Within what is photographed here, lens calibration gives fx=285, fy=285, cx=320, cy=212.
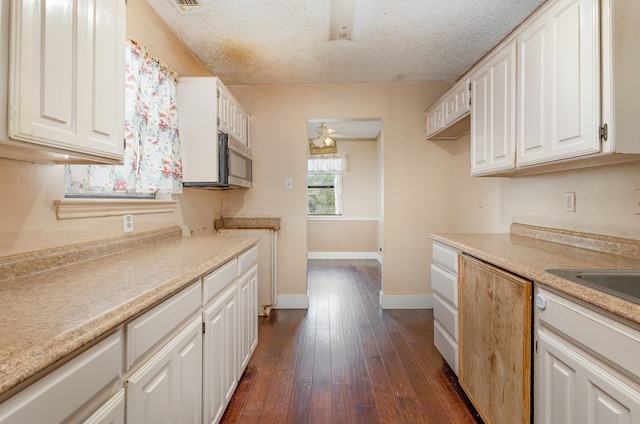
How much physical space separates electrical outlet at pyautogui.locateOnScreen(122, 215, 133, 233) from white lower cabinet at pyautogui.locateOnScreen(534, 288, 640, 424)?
201 cm

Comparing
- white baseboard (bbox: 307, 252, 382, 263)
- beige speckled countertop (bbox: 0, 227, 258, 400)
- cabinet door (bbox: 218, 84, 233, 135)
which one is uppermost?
cabinet door (bbox: 218, 84, 233, 135)

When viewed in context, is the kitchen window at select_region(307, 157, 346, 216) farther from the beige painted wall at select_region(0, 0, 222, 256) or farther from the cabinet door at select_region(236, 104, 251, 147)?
the beige painted wall at select_region(0, 0, 222, 256)

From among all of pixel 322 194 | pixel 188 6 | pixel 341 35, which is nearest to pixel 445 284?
pixel 341 35

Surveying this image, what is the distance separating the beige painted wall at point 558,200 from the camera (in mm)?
1396

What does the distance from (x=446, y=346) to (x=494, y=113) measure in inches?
62.6

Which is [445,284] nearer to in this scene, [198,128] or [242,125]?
[198,128]

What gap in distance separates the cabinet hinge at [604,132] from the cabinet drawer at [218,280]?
5.86 ft

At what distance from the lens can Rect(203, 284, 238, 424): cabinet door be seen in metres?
1.29

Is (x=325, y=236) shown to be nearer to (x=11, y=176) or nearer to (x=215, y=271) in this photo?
(x=215, y=271)

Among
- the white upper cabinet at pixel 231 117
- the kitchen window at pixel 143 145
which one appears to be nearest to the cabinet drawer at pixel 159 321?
the kitchen window at pixel 143 145

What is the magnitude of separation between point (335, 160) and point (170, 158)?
4039 mm

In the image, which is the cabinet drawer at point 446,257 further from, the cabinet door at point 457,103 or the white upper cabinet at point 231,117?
the white upper cabinet at point 231,117

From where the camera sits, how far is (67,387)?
0.59 metres

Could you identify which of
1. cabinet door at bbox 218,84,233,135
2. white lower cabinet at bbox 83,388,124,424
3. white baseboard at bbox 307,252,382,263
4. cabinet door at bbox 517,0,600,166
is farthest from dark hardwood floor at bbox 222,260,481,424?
white baseboard at bbox 307,252,382,263
